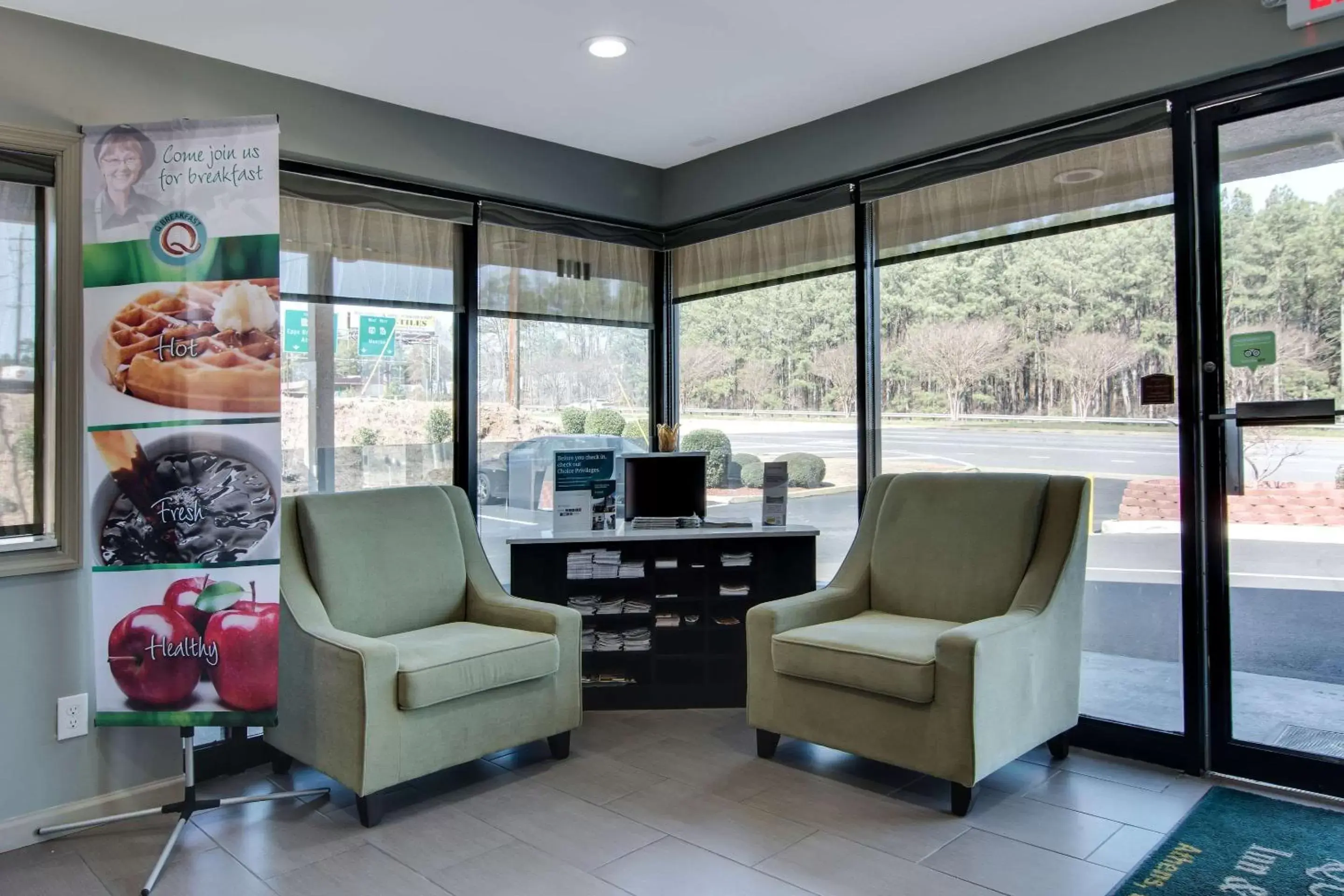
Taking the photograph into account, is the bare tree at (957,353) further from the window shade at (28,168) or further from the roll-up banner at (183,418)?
the window shade at (28,168)

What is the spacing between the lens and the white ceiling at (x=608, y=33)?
3037 millimetres

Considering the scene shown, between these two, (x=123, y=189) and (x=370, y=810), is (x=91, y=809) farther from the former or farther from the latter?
(x=123, y=189)

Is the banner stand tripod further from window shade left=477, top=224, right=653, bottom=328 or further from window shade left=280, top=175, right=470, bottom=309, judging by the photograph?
window shade left=477, top=224, right=653, bottom=328

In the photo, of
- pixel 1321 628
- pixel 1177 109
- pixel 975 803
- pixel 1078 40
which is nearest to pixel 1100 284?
pixel 1177 109

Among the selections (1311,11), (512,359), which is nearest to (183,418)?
(512,359)

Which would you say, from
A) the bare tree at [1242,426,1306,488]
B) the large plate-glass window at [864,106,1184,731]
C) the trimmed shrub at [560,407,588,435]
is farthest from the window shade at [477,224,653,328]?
the bare tree at [1242,426,1306,488]

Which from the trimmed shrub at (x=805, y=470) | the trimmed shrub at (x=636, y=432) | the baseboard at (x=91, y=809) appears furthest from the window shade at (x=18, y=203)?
the trimmed shrub at (x=805, y=470)

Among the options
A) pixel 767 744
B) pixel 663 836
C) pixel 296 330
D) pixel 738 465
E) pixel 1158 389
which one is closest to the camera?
pixel 663 836

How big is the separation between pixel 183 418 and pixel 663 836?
6.46ft

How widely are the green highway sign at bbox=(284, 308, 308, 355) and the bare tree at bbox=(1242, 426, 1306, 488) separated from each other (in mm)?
3588

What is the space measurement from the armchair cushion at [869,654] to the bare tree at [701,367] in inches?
73.3

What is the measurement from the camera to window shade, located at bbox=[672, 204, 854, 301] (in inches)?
170

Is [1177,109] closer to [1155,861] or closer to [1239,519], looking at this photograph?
[1239,519]

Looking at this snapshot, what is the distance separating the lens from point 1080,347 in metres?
3.50
